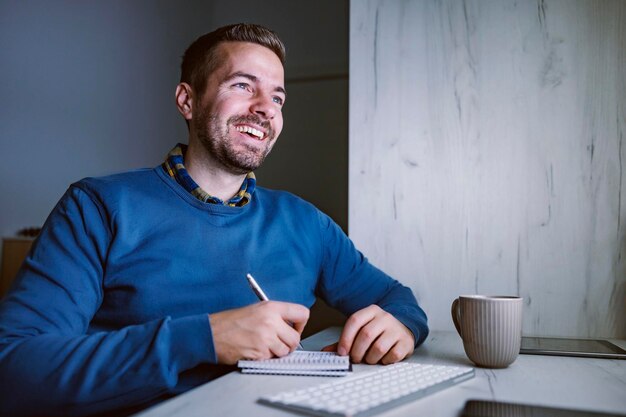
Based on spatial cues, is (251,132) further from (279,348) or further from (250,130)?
(279,348)

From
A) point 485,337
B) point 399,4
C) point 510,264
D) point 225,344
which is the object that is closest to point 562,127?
point 510,264

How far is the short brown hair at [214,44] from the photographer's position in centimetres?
125

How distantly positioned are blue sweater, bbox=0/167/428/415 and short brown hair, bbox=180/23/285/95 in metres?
0.29

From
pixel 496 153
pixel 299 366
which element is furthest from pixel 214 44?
pixel 299 366

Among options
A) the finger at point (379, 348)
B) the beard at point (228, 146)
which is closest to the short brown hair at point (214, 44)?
the beard at point (228, 146)

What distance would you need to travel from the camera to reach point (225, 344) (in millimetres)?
767

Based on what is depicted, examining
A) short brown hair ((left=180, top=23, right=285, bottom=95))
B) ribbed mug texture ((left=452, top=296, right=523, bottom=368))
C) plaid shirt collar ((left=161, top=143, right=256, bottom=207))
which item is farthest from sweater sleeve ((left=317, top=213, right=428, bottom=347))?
short brown hair ((left=180, top=23, right=285, bottom=95))

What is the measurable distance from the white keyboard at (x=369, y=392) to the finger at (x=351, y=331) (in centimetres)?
11

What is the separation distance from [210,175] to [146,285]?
328 millimetres

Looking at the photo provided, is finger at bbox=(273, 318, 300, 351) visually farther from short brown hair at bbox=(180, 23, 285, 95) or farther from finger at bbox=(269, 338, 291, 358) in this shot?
short brown hair at bbox=(180, 23, 285, 95)

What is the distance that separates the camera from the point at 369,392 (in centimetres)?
62

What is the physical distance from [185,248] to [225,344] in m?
0.31

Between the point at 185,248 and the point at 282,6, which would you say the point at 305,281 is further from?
the point at 282,6

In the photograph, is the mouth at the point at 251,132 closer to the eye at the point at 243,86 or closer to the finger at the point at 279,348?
the eye at the point at 243,86
